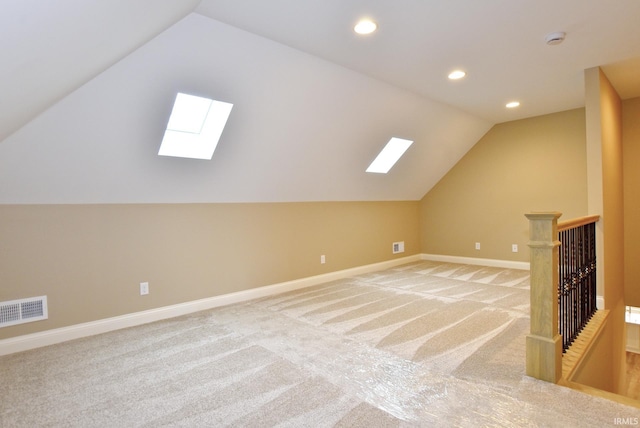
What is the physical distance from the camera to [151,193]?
328 centimetres

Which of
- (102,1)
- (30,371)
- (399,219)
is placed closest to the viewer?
(102,1)

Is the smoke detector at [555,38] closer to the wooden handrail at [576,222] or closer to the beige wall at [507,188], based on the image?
the wooden handrail at [576,222]

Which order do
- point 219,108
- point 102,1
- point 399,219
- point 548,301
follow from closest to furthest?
1. point 102,1
2. point 548,301
3. point 219,108
4. point 399,219

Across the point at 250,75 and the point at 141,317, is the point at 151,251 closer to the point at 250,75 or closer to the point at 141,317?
the point at 141,317

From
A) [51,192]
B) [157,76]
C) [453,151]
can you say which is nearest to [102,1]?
[157,76]

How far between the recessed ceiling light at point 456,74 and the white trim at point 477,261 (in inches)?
130

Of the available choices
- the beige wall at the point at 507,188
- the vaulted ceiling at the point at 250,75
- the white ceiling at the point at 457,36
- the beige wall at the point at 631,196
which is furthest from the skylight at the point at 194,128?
the beige wall at the point at 631,196

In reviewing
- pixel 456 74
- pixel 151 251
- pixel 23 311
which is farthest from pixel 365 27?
pixel 23 311

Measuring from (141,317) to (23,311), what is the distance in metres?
0.86

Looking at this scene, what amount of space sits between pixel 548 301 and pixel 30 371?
3.39m

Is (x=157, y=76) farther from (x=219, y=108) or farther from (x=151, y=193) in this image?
(x=151, y=193)

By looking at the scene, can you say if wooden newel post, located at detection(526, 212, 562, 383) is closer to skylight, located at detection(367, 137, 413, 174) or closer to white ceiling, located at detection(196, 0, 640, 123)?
white ceiling, located at detection(196, 0, 640, 123)

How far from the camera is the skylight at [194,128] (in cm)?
319

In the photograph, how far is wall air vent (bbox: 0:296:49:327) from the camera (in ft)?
8.72
